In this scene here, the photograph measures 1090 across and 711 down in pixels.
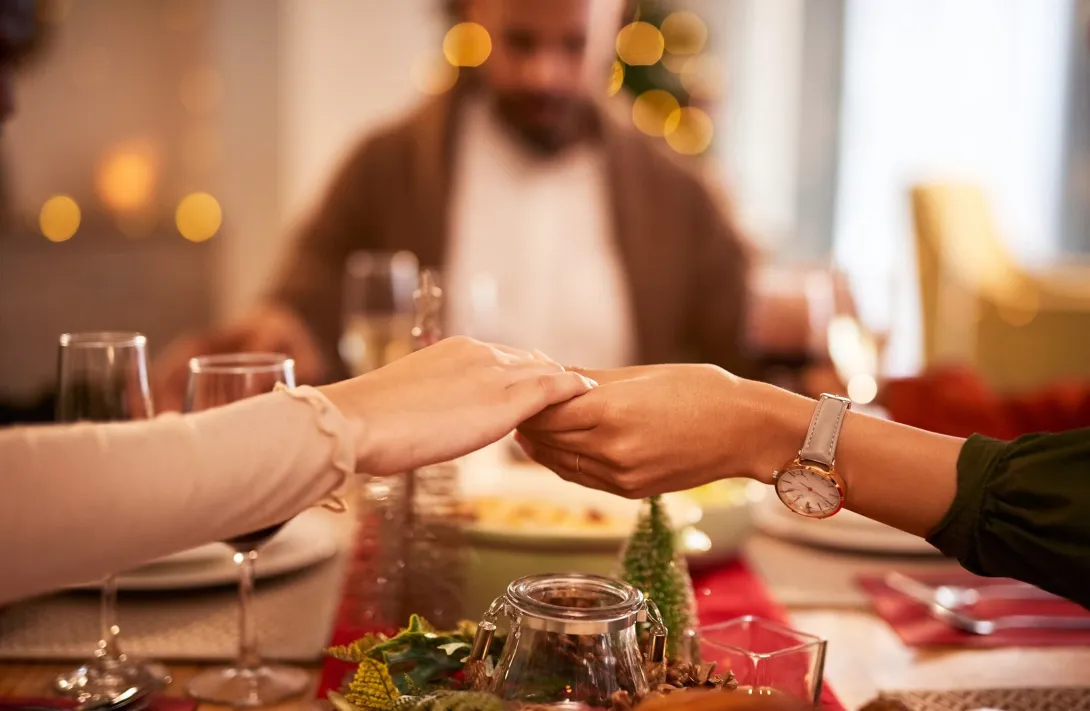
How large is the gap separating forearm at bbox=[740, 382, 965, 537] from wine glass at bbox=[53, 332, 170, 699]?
452mm

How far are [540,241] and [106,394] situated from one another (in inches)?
70.8

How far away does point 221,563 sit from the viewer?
979mm

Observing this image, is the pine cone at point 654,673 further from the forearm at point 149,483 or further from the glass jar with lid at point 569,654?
the forearm at point 149,483

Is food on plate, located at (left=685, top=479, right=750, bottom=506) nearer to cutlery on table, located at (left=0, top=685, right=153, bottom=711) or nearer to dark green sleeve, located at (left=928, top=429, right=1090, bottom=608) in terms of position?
dark green sleeve, located at (left=928, top=429, right=1090, bottom=608)

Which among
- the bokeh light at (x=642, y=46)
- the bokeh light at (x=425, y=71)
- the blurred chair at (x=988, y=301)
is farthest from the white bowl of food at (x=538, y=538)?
Result: the bokeh light at (x=425, y=71)

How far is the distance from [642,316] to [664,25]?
168cm

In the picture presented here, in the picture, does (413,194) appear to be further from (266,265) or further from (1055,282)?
(1055,282)

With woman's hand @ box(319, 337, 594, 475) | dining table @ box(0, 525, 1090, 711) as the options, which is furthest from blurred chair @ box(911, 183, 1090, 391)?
woman's hand @ box(319, 337, 594, 475)

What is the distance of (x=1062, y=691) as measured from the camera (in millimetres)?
771

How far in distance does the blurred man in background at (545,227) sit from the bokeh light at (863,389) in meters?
0.81

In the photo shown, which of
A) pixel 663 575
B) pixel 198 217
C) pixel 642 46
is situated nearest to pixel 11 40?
pixel 663 575

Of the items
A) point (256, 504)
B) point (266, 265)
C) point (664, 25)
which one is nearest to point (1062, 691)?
point (256, 504)

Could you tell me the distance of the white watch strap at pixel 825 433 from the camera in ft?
2.51

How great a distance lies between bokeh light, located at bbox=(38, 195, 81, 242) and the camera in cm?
423
